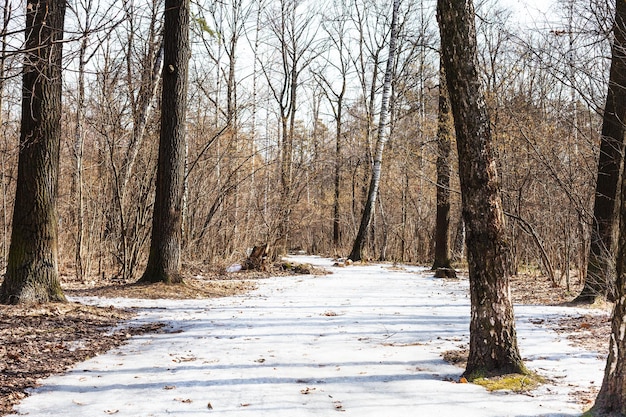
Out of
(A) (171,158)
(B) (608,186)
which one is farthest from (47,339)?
(B) (608,186)

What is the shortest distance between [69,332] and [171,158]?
4.60 metres

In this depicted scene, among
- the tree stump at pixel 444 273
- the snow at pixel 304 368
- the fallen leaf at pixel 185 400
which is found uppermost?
the tree stump at pixel 444 273

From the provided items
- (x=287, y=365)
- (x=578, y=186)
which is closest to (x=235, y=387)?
(x=287, y=365)

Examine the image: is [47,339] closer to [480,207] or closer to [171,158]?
[480,207]

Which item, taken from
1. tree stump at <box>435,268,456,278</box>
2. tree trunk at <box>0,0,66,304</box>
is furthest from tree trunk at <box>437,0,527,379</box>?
tree stump at <box>435,268,456,278</box>

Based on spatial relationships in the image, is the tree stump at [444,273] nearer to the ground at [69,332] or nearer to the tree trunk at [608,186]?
the ground at [69,332]

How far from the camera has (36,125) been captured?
6520mm

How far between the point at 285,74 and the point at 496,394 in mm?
21750

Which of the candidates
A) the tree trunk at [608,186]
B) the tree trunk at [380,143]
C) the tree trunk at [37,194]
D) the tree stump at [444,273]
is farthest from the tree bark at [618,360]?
the tree trunk at [380,143]

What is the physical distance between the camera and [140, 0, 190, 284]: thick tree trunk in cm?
946

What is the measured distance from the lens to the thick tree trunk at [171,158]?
9461mm

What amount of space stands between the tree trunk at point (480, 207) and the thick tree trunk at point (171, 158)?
21.3 feet

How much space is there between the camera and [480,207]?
4.12 m

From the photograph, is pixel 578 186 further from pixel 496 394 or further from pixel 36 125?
pixel 36 125
